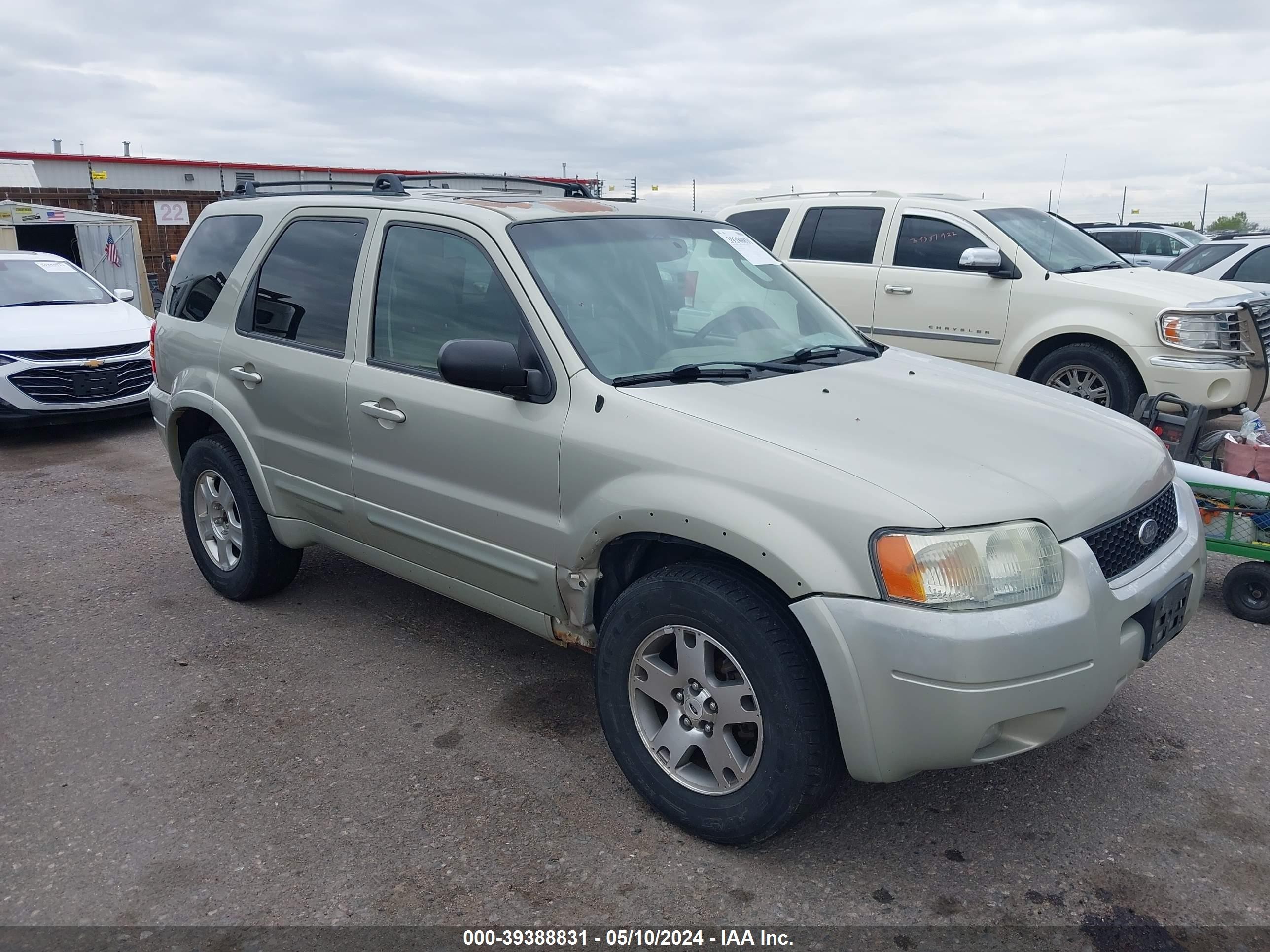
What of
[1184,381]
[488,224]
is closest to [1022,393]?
[488,224]

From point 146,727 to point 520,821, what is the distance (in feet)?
5.21

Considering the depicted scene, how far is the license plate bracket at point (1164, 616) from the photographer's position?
289 centimetres

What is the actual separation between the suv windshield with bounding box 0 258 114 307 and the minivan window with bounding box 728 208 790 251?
6364mm

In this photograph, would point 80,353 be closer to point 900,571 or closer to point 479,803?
point 479,803

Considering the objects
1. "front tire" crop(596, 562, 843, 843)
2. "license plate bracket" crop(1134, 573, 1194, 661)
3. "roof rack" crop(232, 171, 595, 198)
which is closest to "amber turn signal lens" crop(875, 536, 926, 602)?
A: "front tire" crop(596, 562, 843, 843)

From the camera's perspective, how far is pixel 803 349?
3.75 meters

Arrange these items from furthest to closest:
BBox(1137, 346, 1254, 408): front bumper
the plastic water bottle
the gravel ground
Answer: BBox(1137, 346, 1254, 408): front bumper, the plastic water bottle, the gravel ground

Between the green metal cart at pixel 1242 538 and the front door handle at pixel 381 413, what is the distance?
3341 mm

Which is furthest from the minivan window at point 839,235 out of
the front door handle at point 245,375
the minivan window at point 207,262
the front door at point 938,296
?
the front door handle at point 245,375

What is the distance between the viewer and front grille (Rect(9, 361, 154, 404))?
871cm

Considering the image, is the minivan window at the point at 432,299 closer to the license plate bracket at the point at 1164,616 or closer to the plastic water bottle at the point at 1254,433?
the license plate bracket at the point at 1164,616

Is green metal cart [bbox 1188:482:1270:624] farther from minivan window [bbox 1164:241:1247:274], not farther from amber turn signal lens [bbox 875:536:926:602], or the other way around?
minivan window [bbox 1164:241:1247:274]

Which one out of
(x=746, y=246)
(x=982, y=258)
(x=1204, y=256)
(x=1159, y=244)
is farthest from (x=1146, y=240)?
(x=746, y=246)

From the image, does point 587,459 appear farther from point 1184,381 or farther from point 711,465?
point 1184,381
